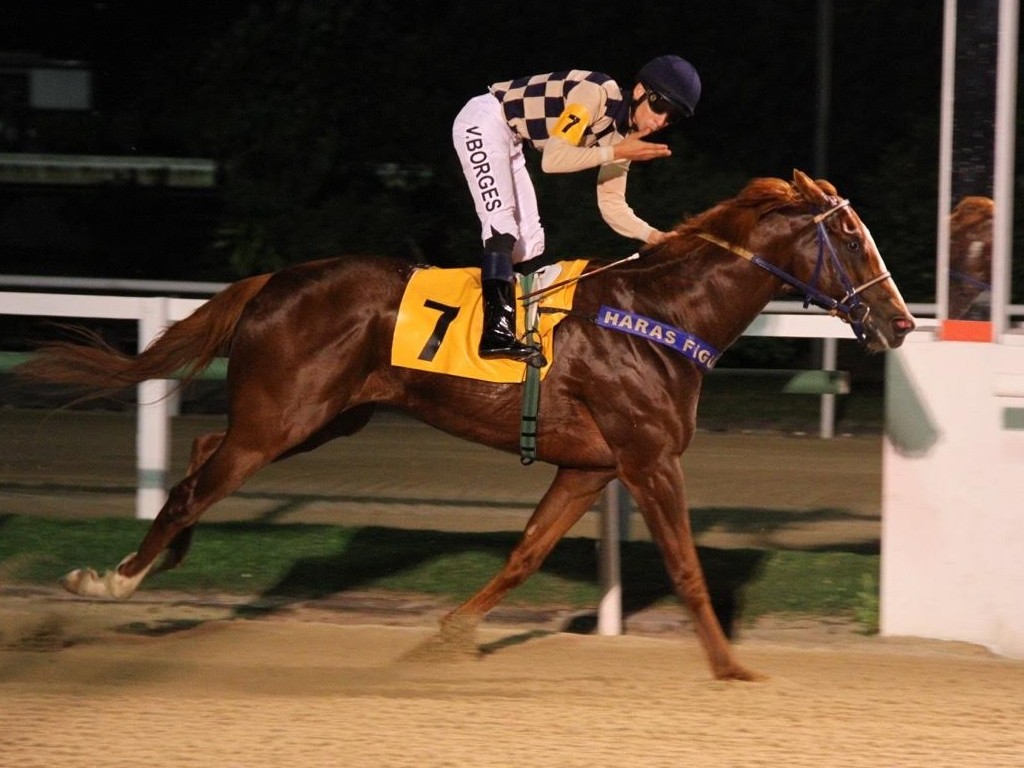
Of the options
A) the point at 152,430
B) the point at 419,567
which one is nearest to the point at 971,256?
the point at 419,567

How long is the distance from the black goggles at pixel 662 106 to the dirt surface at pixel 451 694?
1.85m

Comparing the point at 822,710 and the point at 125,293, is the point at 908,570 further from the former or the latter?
the point at 125,293

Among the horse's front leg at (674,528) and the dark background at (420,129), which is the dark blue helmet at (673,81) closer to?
the horse's front leg at (674,528)

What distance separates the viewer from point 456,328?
5.49 meters

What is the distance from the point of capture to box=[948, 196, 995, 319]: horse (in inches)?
224

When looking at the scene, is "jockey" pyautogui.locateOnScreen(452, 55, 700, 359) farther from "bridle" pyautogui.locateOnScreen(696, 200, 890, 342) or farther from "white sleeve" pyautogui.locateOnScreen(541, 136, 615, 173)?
Answer: "bridle" pyautogui.locateOnScreen(696, 200, 890, 342)

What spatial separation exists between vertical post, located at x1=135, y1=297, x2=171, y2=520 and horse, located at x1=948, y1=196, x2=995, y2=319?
3.24m

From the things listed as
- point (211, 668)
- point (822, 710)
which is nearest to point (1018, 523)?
point (822, 710)

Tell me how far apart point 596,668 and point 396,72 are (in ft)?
40.9

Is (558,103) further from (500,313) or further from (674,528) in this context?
(674,528)

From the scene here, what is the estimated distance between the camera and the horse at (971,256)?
5695mm

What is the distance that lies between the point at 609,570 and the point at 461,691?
1081mm

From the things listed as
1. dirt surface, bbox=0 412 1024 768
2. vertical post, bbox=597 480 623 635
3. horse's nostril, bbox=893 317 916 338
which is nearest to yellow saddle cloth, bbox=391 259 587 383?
vertical post, bbox=597 480 623 635

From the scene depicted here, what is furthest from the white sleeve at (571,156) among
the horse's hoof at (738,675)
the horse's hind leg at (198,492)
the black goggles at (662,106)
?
the horse's hoof at (738,675)
